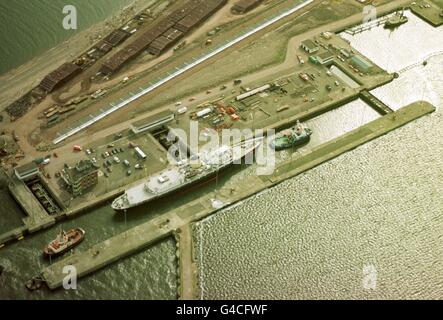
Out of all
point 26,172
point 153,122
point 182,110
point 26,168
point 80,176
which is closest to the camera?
point 26,172

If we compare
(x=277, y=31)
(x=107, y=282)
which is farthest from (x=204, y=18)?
(x=107, y=282)

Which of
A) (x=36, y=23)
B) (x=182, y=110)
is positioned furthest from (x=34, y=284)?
(x=36, y=23)

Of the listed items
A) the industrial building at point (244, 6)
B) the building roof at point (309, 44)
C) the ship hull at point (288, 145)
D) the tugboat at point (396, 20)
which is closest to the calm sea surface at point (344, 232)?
the ship hull at point (288, 145)

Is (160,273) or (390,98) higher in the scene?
(390,98)

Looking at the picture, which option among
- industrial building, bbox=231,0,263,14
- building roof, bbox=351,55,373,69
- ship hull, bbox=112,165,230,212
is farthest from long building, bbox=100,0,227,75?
building roof, bbox=351,55,373,69

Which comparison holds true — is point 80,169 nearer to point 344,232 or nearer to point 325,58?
point 344,232

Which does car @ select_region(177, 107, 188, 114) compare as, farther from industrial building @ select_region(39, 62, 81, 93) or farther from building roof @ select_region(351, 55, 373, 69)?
building roof @ select_region(351, 55, 373, 69)

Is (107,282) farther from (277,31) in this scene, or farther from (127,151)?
(277,31)
